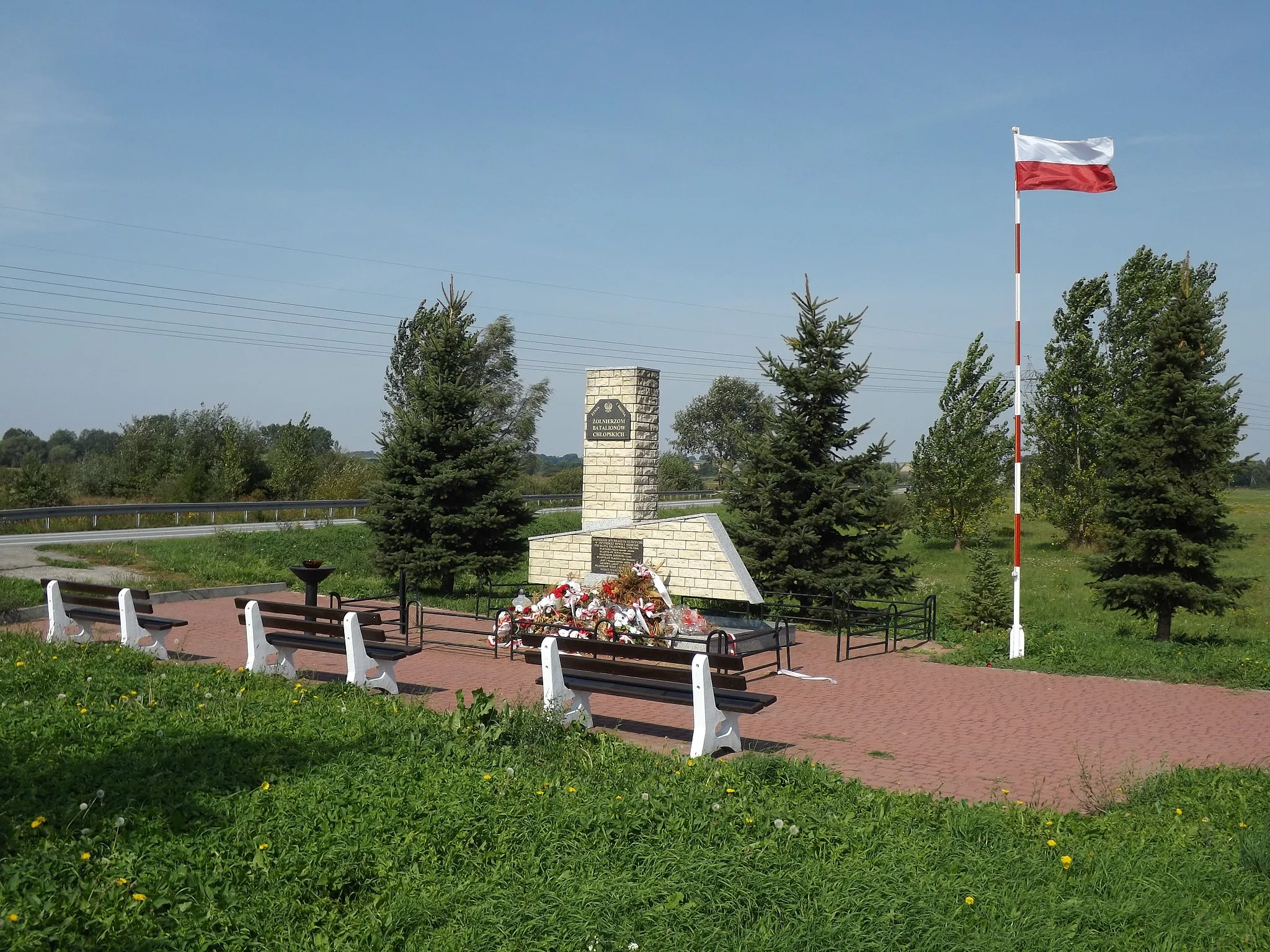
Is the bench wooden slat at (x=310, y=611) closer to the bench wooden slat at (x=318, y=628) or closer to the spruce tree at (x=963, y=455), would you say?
the bench wooden slat at (x=318, y=628)

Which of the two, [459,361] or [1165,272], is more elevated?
[1165,272]

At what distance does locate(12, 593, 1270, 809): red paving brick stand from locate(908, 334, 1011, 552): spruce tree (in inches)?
915

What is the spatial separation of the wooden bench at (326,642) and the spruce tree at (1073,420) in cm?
3087

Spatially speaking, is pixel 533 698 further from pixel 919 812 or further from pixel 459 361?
pixel 459 361

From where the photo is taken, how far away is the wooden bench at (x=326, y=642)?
31.8ft

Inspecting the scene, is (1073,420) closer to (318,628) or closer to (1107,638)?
(1107,638)

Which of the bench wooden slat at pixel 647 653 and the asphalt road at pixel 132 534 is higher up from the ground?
the asphalt road at pixel 132 534

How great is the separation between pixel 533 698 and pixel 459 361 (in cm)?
1016

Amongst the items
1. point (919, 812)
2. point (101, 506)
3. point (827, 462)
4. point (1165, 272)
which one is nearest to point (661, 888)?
point (919, 812)

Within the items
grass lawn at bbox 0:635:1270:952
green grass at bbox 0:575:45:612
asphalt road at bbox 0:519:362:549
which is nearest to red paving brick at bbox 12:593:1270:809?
grass lawn at bbox 0:635:1270:952

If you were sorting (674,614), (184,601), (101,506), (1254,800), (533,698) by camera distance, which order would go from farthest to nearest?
1. (101,506)
2. (184,601)
3. (674,614)
4. (533,698)
5. (1254,800)

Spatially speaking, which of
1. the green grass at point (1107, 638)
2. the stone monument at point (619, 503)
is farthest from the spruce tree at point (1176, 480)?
the stone monument at point (619, 503)

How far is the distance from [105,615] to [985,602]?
1182 cm

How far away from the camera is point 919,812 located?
19.5ft
